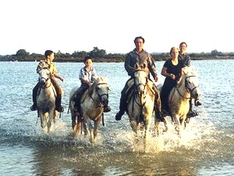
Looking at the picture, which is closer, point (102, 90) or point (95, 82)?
point (102, 90)

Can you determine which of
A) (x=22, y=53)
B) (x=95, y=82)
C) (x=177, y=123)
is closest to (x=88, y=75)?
(x=95, y=82)

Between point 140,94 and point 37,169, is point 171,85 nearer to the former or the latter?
point 140,94

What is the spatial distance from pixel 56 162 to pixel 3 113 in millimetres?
9902

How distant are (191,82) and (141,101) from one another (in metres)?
1.46

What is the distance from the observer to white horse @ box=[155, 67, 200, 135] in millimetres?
11031

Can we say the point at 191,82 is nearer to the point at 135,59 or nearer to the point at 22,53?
the point at 135,59

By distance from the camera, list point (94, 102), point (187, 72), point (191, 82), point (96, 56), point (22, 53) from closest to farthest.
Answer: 1. point (191, 82)
2. point (187, 72)
3. point (94, 102)
4. point (96, 56)
5. point (22, 53)

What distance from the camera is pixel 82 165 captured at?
990 cm

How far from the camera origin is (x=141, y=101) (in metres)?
10.5

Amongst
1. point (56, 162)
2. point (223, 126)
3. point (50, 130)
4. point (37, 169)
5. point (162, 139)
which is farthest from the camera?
point (223, 126)

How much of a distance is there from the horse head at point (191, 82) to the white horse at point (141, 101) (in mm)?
921

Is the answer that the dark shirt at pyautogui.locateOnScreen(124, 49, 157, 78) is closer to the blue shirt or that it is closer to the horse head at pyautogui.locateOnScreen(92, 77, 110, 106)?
the horse head at pyautogui.locateOnScreen(92, 77, 110, 106)

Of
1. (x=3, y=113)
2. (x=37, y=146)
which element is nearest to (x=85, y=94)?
(x=37, y=146)

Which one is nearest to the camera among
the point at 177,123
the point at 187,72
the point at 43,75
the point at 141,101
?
the point at 141,101
